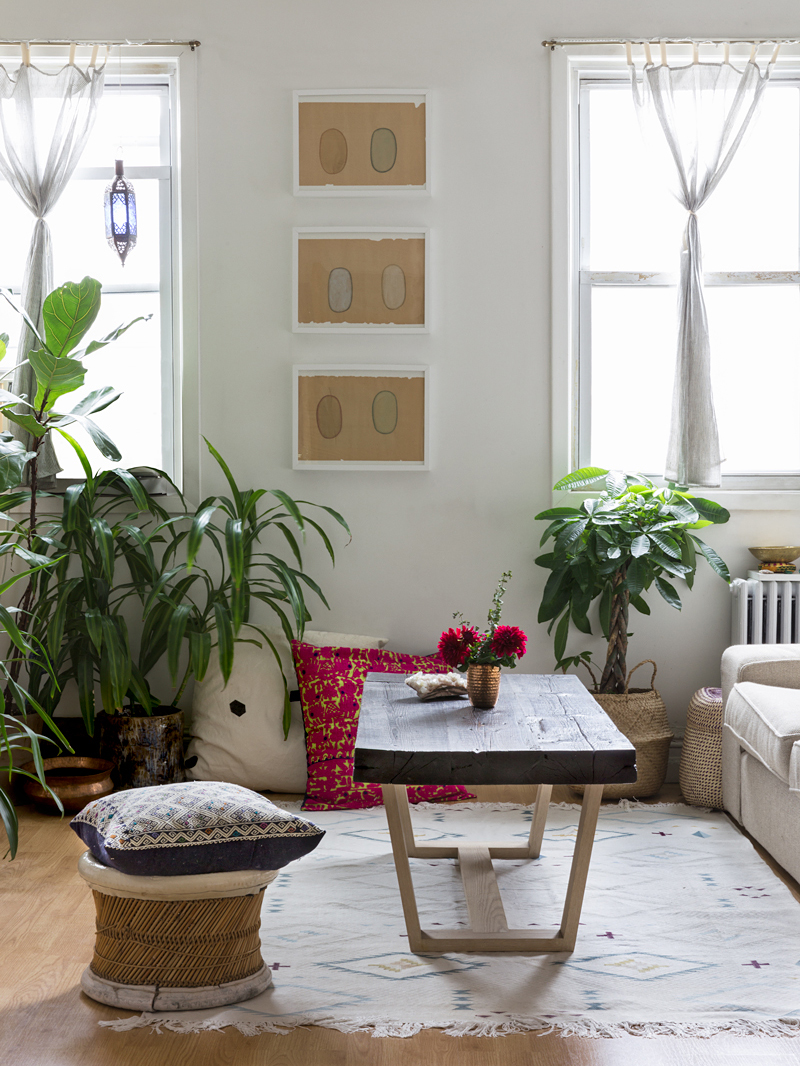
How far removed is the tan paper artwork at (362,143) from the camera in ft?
11.7

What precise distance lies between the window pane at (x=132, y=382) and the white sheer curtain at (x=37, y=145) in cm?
27

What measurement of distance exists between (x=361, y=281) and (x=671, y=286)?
1198 millimetres

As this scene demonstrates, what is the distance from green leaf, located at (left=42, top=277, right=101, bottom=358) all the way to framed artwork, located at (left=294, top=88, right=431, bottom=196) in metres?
0.91

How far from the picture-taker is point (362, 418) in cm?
361

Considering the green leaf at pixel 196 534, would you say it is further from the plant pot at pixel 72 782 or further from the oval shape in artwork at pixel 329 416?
the plant pot at pixel 72 782

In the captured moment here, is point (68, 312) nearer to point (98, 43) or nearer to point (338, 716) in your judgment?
point (98, 43)

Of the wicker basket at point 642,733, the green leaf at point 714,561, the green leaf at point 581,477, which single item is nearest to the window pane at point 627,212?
the green leaf at point 581,477

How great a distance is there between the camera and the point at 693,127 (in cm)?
355

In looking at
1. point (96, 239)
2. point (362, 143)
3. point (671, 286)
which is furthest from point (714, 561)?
point (96, 239)

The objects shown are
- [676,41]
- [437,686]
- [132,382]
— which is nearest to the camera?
[437,686]

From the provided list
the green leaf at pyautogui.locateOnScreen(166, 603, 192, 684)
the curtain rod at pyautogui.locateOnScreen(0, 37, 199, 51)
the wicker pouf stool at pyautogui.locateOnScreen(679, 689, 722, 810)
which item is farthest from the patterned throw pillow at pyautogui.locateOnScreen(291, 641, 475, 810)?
the curtain rod at pyautogui.locateOnScreen(0, 37, 199, 51)

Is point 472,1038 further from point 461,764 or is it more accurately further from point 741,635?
point 741,635

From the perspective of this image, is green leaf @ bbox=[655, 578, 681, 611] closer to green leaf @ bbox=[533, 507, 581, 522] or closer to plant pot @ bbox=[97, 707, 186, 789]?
green leaf @ bbox=[533, 507, 581, 522]

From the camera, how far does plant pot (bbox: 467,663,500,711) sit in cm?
245
